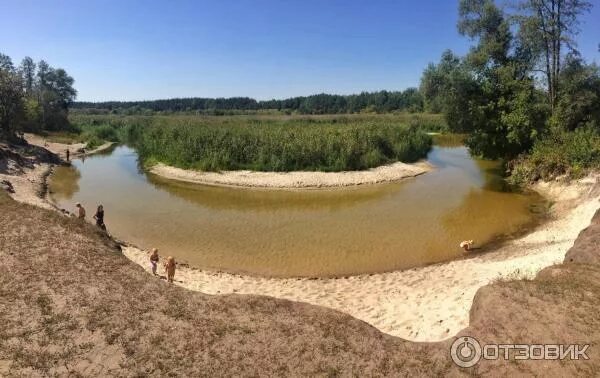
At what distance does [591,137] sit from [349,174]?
693 inches

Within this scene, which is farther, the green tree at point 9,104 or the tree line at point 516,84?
the green tree at point 9,104

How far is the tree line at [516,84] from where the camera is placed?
98.7 ft

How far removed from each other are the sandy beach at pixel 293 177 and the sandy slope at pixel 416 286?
54.0 ft

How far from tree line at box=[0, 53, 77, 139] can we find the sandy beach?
74.5 feet

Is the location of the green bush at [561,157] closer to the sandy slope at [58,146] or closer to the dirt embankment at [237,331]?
the dirt embankment at [237,331]

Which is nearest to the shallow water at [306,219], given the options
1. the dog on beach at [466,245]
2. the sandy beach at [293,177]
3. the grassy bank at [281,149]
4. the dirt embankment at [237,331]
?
the dog on beach at [466,245]

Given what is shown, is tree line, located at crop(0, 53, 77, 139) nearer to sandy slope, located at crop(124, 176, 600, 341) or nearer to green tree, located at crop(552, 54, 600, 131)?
sandy slope, located at crop(124, 176, 600, 341)

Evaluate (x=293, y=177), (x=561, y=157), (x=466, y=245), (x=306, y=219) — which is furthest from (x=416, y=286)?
(x=293, y=177)

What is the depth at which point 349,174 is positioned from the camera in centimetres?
3594

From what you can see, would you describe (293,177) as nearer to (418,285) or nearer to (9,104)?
(418,285)

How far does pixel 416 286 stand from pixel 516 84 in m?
23.7

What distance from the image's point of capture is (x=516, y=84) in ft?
102

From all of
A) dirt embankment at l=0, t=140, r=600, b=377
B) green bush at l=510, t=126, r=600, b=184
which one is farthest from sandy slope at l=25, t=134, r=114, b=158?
green bush at l=510, t=126, r=600, b=184

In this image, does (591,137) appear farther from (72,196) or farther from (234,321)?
(72,196)
